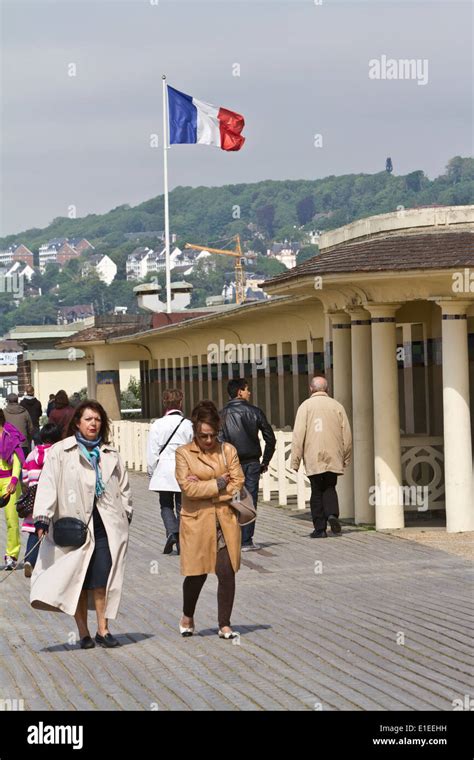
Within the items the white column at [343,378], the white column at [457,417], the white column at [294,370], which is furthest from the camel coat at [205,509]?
the white column at [294,370]

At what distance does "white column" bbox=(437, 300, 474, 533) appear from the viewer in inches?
715

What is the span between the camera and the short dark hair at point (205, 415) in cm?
1114

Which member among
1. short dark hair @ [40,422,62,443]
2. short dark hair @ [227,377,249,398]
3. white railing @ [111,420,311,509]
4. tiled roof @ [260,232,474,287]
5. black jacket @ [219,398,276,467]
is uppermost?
tiled roof @ [260,232,474,287]

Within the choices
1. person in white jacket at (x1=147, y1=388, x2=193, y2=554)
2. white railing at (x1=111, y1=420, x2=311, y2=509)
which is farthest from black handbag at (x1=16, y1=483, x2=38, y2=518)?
white railing at (x1=111, y1=420, x2=311, y2=509)

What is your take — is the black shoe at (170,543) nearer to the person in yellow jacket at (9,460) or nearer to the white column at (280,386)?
the person in yellow jacket at (9,460)

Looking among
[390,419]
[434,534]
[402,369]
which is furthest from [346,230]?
[434,534]

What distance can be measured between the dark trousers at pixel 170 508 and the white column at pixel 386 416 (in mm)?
2743

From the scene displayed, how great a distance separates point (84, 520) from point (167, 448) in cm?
596

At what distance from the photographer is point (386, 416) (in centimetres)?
1894

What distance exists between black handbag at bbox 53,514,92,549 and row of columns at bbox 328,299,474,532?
7.99 m

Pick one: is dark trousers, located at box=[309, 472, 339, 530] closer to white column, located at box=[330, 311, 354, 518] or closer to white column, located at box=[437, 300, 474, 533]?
white column, located at box=[437, 300, 474, 533]

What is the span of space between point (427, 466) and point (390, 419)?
5.20ft

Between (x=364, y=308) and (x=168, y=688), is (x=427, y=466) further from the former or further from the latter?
(x=168, y=688)
